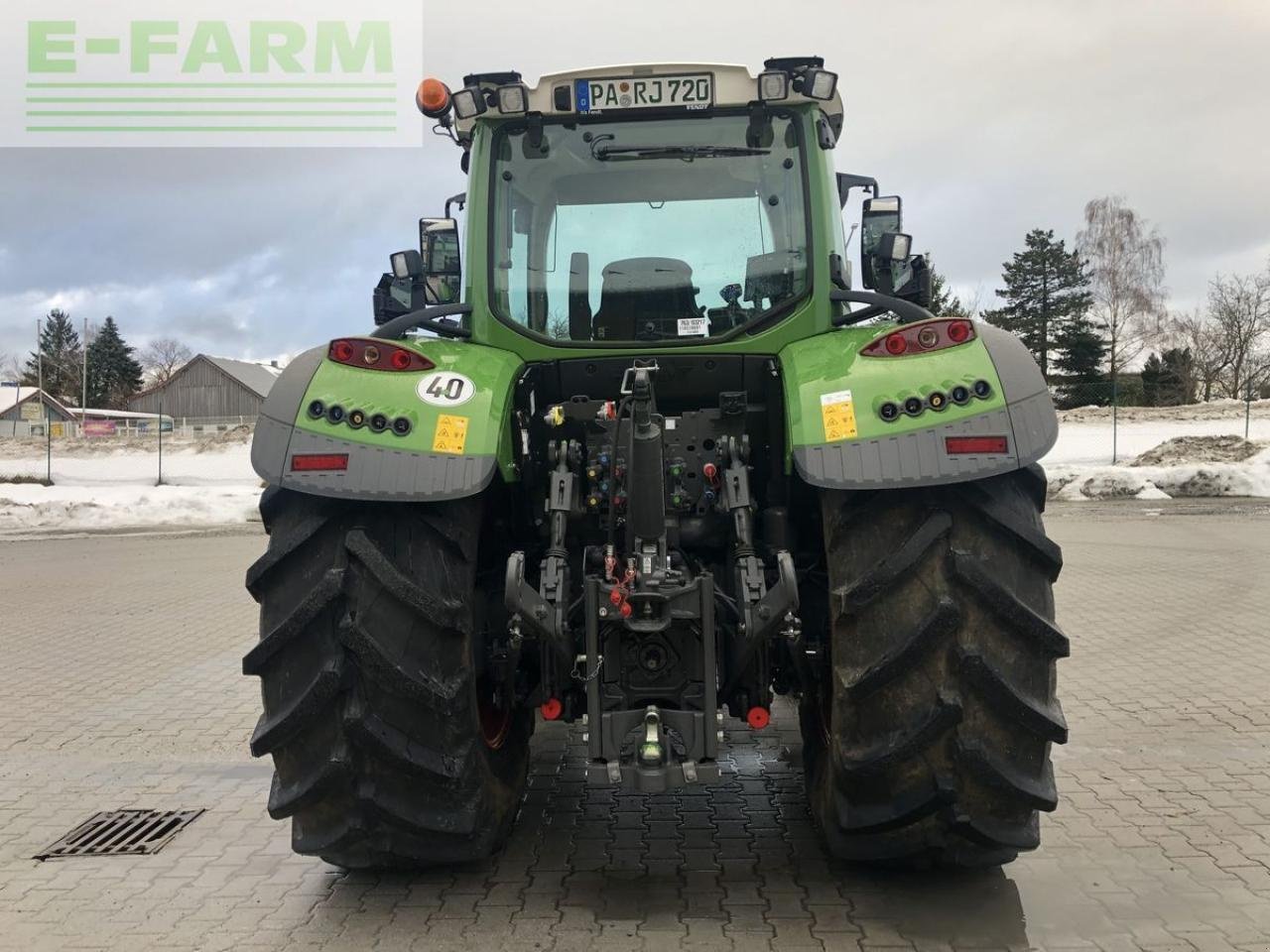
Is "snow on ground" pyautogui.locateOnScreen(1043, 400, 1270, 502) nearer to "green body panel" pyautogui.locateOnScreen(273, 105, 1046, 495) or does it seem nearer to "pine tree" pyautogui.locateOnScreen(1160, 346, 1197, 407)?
"green body panel" pyautogui.locateOnScreen(273, 105, 1046, 495)

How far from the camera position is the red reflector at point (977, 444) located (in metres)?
3.17

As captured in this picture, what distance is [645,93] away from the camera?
417 cm

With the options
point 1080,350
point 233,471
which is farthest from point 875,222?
point 1080,350

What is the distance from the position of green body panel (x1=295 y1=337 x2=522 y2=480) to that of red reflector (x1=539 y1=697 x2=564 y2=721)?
755 mm

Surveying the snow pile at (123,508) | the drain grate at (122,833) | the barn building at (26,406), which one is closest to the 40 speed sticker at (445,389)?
the drain grate at (122,833)

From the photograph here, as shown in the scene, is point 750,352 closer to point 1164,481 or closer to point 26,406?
point 1164,481

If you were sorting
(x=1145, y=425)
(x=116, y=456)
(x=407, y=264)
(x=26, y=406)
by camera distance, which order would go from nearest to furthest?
(x=407, y=264), (x=1145, y=425), (x=116, y=456), (x=26, y=406)

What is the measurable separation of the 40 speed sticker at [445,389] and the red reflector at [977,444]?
1.47m

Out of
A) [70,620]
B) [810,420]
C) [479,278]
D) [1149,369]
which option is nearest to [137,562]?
[70,620]

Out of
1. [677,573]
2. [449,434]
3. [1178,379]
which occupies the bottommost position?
[677,573]

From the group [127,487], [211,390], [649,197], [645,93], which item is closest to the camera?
[645,93]

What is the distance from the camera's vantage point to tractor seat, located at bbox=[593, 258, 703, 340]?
4.16 metres

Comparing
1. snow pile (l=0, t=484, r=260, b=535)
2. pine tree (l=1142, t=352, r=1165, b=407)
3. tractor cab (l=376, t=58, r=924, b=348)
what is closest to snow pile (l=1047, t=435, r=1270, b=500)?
snow pile (l=0, t=484, r=260, b=535)

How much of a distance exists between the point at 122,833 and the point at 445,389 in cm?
237
